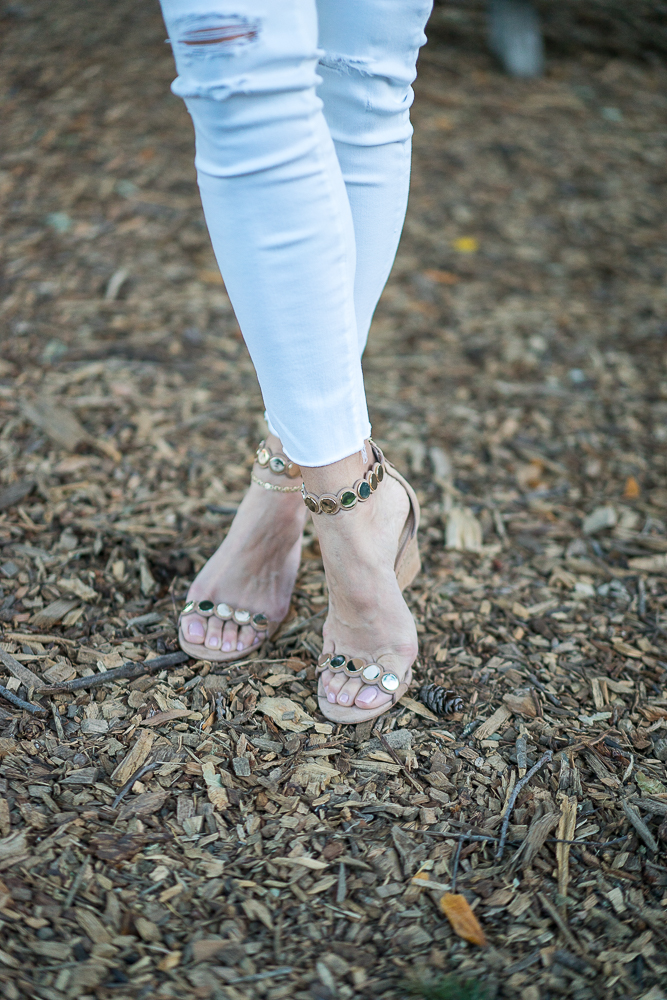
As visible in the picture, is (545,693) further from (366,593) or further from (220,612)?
(220,612)

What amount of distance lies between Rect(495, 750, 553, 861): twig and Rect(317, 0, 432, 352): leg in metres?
0.78

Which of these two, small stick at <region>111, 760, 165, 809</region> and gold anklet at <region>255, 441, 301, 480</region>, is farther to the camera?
gold anklet at <region>255, 441, 301, 480</region>

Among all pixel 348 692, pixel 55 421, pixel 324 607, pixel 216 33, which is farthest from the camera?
pixel 55 421

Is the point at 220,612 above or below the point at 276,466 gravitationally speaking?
below

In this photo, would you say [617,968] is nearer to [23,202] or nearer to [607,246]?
[607,246]

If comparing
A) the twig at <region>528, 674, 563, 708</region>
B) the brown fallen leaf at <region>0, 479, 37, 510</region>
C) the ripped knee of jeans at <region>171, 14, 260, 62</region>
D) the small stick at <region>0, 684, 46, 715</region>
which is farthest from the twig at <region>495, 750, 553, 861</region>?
the brown fallen leaf at <region>0, 479, 37, 510</region>

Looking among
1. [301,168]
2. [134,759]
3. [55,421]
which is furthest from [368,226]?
[55,421]

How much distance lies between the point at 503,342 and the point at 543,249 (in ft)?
2.11

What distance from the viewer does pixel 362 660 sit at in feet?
4.25

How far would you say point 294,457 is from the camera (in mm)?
1121

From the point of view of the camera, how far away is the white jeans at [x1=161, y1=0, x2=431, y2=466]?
2.81 feet

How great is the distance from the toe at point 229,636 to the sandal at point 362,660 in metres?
0.16

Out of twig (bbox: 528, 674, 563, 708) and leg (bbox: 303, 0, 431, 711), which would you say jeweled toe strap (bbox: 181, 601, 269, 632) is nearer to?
leg (bbox: 303, 0, 431, 711)

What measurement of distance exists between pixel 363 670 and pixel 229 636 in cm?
26
